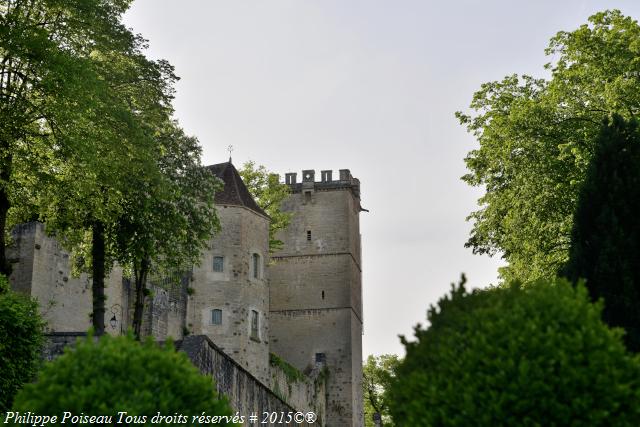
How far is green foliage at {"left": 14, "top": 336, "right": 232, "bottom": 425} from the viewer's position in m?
9.04

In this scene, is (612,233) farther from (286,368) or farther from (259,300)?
(286,368)

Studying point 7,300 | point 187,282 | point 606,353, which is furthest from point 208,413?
point 187,282

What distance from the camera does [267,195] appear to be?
52656mm

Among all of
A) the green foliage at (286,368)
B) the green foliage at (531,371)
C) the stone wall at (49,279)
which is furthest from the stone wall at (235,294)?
the green foliage at (531,371)

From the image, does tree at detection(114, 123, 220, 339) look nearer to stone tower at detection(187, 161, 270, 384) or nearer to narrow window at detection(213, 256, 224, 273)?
stone tower at detection(187, 161, 270, 384)

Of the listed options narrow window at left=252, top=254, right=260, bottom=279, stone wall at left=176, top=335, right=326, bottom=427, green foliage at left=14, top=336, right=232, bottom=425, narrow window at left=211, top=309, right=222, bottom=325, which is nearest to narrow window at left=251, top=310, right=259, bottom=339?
narrow window at left=211, top=309, right=222, bottom=325

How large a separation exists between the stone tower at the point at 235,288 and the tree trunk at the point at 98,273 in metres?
14.9

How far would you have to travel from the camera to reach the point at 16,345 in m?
16.8

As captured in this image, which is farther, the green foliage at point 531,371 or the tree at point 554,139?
the tree at point 554,139

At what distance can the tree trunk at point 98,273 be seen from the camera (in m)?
25.8

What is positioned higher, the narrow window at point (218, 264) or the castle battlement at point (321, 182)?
the castle battlement at point (321, 182)

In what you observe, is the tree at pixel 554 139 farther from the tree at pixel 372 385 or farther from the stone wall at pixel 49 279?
the tree at pixel 372 385

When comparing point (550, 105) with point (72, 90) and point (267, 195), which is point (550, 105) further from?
point (267, 195)

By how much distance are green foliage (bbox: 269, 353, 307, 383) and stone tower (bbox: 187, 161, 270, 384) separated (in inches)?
64.1
